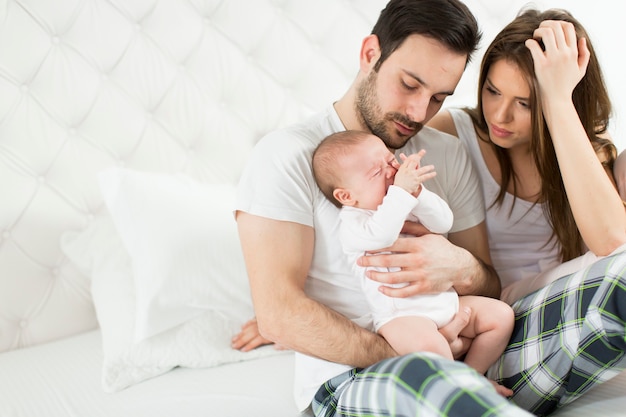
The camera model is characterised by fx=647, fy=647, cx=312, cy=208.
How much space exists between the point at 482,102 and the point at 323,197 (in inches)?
21.7

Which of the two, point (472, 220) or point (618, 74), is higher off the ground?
point (618, 74)

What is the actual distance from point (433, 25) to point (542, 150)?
1.46 feet

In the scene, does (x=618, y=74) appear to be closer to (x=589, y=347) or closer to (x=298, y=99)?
(x=298, y=99)

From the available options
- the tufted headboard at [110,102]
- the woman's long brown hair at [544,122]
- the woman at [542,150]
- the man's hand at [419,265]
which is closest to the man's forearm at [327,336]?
the man's hand at [419,265]

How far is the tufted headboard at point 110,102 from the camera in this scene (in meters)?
1.78

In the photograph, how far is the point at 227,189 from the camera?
6.33ft

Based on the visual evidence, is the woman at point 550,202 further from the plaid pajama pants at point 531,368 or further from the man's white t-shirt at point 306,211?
the man's white t-shirt at point 306,211

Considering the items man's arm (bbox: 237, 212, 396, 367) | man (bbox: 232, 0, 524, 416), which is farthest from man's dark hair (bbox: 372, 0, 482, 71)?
man's arm (bbox: 237, 212, 396, 367)

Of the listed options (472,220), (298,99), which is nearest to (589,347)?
(472,220)

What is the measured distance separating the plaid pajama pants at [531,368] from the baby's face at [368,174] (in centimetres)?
35

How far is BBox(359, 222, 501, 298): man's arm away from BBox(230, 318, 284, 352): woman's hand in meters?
0.47

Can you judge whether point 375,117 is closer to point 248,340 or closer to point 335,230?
point 335,230

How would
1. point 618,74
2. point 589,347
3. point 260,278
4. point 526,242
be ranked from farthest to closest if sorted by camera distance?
1. point 618,74
2. point 526,242
3. point 260,278
4. point 589,347

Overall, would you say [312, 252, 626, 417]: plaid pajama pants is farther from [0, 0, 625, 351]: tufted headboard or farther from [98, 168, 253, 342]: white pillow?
[0, 0, 625, 351]: tufted headboard
